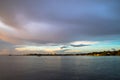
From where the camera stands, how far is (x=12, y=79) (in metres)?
53.8

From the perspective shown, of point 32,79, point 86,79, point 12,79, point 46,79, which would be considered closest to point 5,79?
point 12,79

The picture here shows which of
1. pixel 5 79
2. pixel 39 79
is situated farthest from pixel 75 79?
pixel 5 79

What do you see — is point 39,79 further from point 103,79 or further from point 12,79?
point 103,79

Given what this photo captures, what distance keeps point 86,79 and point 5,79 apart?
25.5m

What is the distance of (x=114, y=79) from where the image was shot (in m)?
53.0

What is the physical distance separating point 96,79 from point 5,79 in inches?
1125

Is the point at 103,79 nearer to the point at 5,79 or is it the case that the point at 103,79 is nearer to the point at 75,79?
the point at 75,79

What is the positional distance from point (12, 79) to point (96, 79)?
86.6 feet

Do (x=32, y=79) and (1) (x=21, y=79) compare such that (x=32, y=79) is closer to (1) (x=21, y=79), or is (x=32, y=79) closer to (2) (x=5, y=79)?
(1) (x=21, y=79)

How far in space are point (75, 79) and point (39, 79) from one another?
11.4m

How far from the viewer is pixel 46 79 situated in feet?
175

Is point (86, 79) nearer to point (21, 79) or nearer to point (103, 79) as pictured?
point (103, 79)

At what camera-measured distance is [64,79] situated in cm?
5341

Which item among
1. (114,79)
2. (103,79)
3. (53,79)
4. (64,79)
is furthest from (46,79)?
(114,79)
